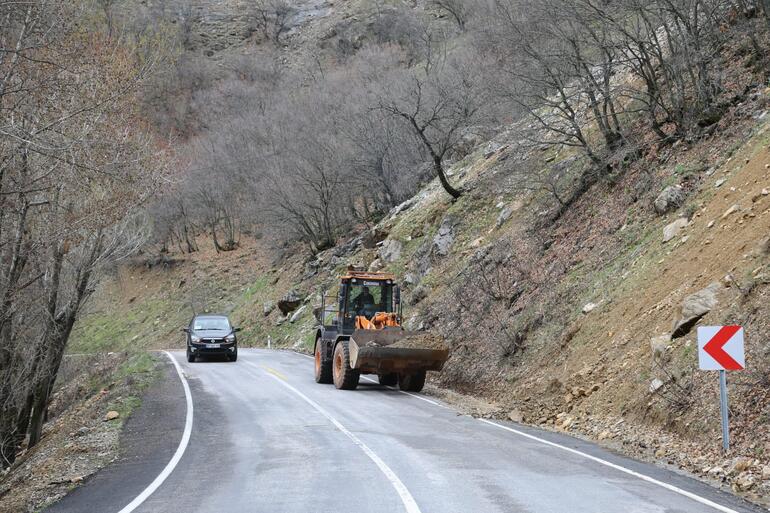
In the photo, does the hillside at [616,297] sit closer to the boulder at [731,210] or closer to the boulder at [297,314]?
the boulder at [731,210]

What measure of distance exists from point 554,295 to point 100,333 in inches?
1702

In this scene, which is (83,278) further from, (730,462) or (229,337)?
(730,462)

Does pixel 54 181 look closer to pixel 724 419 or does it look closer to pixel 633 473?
pixel 633 473

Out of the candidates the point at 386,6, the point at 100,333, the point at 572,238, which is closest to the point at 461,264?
the point at 572,238

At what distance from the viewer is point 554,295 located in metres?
18.6

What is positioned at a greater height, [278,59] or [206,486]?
[278,59]

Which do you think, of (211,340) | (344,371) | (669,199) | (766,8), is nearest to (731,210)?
(669,199)

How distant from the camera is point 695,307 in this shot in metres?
12.8

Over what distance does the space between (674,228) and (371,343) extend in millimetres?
7468

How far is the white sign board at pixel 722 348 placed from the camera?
9727 millimetres

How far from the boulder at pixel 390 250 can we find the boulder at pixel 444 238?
11.0 ft

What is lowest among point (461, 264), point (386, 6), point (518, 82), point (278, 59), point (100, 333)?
point (100, 333)

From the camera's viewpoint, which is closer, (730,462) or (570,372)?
(730,462)

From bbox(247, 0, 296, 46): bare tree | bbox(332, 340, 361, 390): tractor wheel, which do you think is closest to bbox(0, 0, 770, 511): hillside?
bbox(332, 340, 361, 390): tractor wheel
